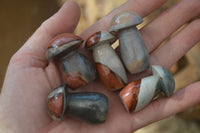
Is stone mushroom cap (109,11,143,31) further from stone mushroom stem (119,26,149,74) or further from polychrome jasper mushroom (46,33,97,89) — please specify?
polychrome jasper mushroom (46,33,97,89)

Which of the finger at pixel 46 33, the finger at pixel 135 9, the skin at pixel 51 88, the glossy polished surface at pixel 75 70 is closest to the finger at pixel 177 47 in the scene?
the skin at pixel 51 88

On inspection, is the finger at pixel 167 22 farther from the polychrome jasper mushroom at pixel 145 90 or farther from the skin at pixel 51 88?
the polychrome jasper mushroom at pixel 145 90

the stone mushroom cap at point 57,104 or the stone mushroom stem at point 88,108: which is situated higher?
the stone mushroom cap at point 57,104

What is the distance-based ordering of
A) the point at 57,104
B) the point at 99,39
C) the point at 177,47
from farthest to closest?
the point at 177,47 < the point at 99,39 < the point at 57,104

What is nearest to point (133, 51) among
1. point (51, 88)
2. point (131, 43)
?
point (131, 43)

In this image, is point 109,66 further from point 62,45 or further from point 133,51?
point 62,45

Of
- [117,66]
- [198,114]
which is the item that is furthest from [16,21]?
[198,114]

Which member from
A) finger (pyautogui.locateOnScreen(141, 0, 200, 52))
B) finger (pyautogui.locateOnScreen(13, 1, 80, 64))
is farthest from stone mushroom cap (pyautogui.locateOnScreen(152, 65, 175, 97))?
finger (pyautogui.locateOnScreen(13, 1, 80, 64))
